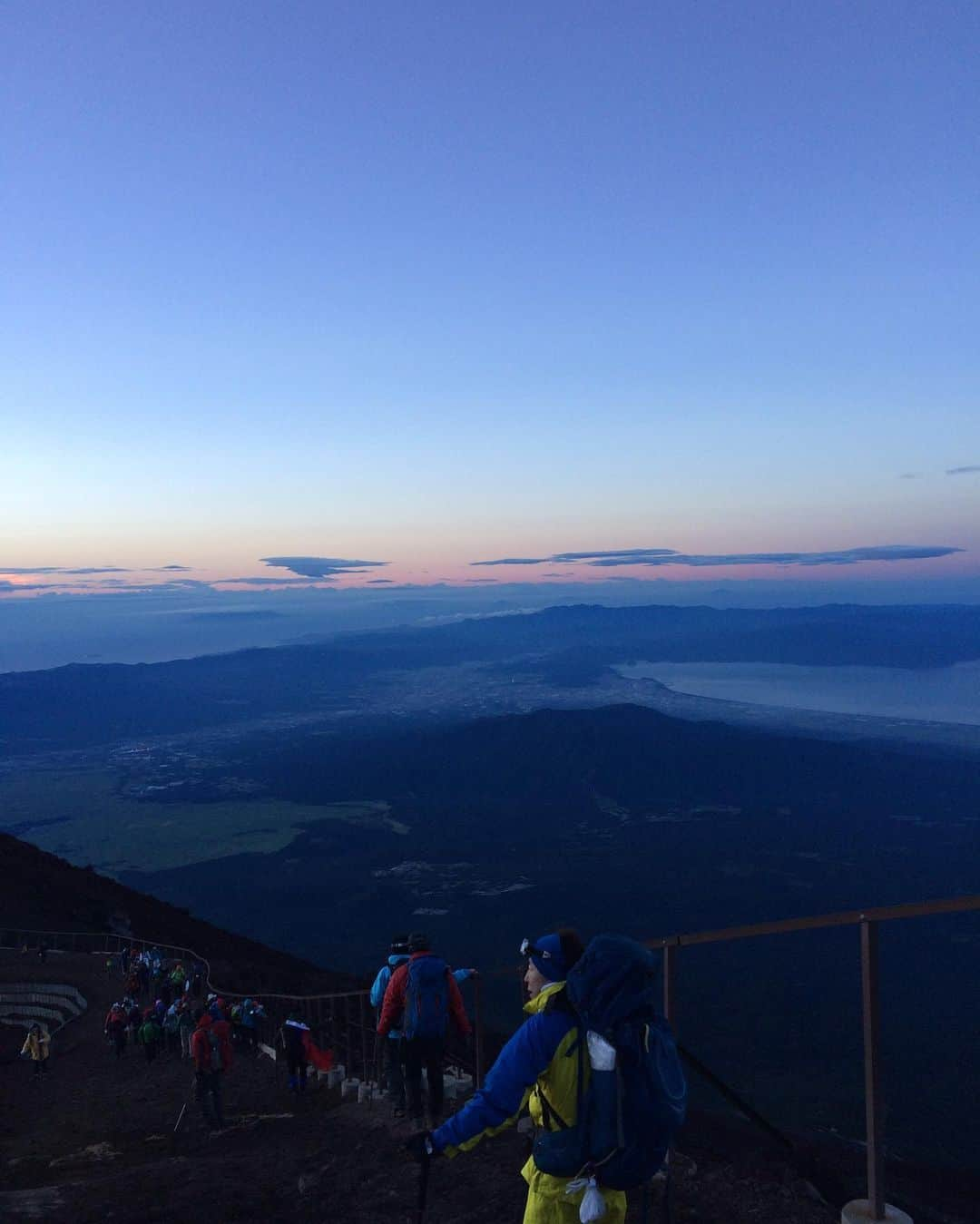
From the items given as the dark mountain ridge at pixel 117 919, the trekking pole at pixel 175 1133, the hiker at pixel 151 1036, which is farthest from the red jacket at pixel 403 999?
the dark mountain ridge at pixel 117 919

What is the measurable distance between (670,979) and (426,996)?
2129mm

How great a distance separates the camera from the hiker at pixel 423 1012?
18.2 feet

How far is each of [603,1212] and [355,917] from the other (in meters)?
111

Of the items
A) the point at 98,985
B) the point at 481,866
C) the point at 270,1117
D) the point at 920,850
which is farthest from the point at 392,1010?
the point at 920,850

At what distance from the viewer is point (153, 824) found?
16238 centimetres

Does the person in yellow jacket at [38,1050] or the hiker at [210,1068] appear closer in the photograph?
the hiker at [210,1068]

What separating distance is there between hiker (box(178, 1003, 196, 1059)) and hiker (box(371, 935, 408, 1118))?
8658mm

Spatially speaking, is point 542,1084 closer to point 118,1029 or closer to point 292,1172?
point 292,1172

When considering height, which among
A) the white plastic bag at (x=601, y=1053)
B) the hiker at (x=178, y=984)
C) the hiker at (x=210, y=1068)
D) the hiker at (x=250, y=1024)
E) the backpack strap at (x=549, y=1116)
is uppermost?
the white plastic bag at (x=601, y=1053)

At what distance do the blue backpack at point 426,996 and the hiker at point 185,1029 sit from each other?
10.6 m

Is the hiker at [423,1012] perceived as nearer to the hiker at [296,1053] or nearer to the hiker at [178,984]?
the hiker at [296,1053]

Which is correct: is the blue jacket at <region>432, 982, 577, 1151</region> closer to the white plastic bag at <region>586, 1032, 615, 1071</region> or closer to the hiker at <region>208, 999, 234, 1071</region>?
the white plastic bag at <region>586, 1032, 615, 1071</region>

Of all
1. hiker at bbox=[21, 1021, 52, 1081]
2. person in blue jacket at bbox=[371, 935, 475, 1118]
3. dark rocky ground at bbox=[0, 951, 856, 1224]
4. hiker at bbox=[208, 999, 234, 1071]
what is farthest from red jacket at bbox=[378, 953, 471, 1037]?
hiker at bbox=[21, 1021, 52, 1081]

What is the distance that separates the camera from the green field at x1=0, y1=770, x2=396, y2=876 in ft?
458
